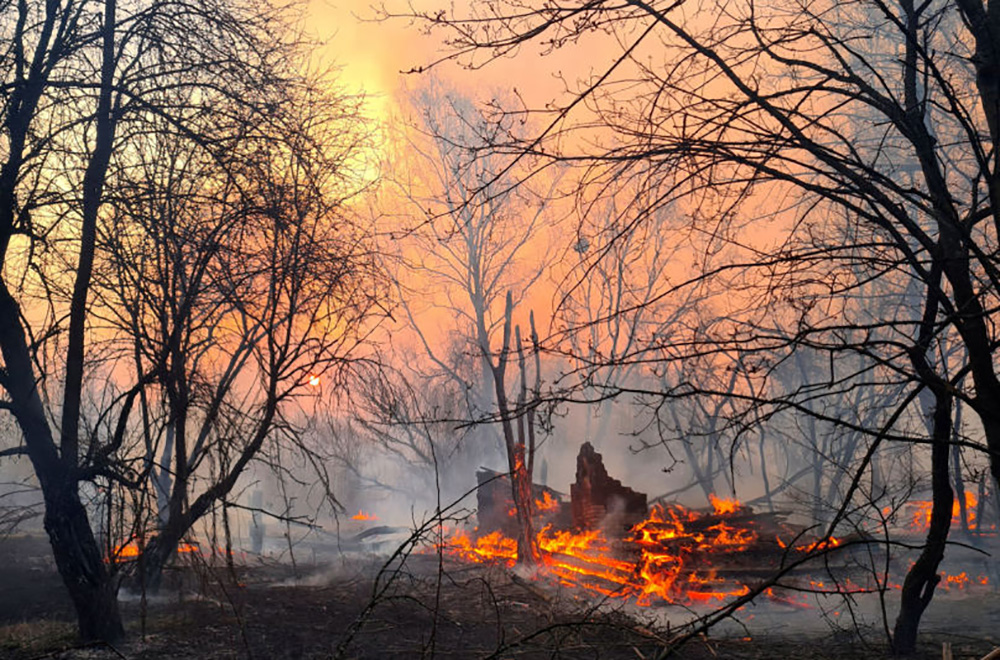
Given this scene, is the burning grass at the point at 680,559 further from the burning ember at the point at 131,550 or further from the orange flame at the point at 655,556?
the burning ember at the point at 131,550

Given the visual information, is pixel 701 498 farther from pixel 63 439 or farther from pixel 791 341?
pixel 791 341

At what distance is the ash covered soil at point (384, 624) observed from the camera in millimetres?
6488

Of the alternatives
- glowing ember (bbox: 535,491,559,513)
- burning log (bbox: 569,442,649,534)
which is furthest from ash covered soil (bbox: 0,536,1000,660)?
glowing ember (bbox: 535,491,559,513)

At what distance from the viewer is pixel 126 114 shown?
24.1ft

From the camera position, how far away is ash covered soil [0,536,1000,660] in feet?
21.3

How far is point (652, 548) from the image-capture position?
41.9 feet

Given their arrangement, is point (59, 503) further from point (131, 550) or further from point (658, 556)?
point (658, 556)

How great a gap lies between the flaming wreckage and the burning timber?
2 cm

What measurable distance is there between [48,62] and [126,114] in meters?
0.96

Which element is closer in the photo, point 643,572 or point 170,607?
point 170,607

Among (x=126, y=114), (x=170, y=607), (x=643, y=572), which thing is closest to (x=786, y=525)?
(x=643, y=572)

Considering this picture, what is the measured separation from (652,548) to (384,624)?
222 inches

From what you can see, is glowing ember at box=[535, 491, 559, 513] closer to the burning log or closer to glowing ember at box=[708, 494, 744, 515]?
the burning log

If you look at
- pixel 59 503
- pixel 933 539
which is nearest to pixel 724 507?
pixel 933 539
